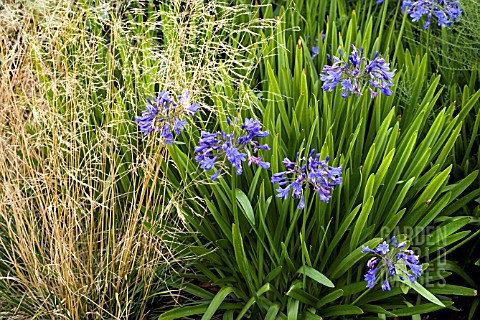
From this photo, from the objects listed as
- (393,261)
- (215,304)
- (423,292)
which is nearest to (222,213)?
(215,304)

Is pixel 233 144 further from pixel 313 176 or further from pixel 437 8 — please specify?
pixel 437 8

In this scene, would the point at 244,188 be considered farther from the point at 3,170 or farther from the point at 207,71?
the point at 3,170

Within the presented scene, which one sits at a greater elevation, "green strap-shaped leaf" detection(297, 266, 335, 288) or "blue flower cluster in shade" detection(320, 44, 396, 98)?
"blue flower cluster in shade" detection(320, 44, 396, 98)

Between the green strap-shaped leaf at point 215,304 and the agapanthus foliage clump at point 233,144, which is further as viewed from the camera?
the green strap-shaped leaf at point 215,304

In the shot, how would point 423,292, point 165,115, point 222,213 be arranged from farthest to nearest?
point 222,213 < point 423,292 < point 165,115

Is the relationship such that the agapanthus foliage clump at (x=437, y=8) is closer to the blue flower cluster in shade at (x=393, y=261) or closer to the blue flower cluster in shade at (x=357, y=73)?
the blue flower cluster in shade at (x=357, y=73)

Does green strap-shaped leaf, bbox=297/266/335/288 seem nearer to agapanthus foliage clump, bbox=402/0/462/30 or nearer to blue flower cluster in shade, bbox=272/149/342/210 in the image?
blue flower cluster in shade, bbox=272/149/342/210

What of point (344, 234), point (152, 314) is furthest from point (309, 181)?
point (152, 314)

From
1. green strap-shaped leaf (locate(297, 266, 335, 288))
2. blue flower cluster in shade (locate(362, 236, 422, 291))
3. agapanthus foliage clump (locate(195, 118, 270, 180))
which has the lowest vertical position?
green strap-shaped leaf (locate(297, 266, 335, 288))

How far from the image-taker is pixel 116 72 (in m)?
3.16

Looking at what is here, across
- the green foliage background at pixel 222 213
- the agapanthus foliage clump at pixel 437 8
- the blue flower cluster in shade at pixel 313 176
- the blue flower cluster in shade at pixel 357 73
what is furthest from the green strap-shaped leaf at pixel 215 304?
the agapanthus foliage clump at pixel 437 8

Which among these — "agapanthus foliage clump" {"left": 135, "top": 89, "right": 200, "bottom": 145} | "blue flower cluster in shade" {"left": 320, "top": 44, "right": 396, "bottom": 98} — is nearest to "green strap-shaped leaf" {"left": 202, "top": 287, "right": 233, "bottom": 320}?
"agapanthus foliage clump" {"left": 135, "top": 89, "right": 200, "bottom": 145}

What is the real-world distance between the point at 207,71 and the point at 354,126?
2.51ft

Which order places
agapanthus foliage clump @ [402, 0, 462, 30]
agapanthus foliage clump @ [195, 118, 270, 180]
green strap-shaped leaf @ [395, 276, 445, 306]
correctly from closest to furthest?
agapanthus foliage clump @ [195, 118, 270, 180], green strap-shaped leaf @ [395, 276, 445, 306], agapanthus foliage clump @ [402, 0, 462, 30]
